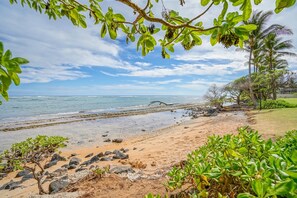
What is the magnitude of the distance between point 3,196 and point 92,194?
412 cm

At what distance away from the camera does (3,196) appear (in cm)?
570

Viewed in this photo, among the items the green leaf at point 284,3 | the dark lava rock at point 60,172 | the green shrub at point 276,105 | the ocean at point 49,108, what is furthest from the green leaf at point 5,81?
the ocean at point 49,108

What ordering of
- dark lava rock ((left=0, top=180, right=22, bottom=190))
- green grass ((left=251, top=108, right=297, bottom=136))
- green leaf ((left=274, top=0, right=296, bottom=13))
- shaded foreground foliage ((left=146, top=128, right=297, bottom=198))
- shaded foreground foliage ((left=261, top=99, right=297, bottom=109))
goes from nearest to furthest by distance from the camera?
green leaf ((left=274, top=0, right=296, bottom=13)) → shaded foreground foliage ((left=146, top=128, right=297, bottom=198)) → dark lava rock ((left=0, top=180, right=22, bottom=190)) → green grass ((left=251, top=108, right=297, bottom=136)) → shaded foreground foliage ((left=261, top=99, right=297, bottom=109))

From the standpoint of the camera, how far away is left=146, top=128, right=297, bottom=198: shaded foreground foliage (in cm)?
75

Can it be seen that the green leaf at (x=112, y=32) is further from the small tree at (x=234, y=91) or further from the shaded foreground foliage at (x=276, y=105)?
A: the small tree at (x=234, y=91)

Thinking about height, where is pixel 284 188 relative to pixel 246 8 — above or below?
below

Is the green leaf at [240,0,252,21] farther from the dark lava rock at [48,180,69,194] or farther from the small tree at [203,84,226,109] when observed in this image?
the small tree at [203,84,226,109]

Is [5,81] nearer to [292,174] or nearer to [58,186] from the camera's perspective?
[292,174]

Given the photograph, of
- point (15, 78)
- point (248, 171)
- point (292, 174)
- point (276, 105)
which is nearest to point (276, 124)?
point (248, 171)

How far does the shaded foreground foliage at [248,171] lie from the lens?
751 mm

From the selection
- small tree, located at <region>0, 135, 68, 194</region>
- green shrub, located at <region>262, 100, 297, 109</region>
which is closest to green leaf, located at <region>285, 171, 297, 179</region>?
small tree, located at <region>0, 135, 68, 194</region>

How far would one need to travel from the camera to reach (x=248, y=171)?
3.20 feet

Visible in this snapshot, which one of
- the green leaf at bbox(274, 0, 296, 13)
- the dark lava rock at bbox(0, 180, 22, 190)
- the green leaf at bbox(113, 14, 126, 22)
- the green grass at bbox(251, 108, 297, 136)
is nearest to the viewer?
the green leaf at bbox(274, 0, 296, 13)

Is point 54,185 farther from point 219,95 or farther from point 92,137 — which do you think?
point 219,95
